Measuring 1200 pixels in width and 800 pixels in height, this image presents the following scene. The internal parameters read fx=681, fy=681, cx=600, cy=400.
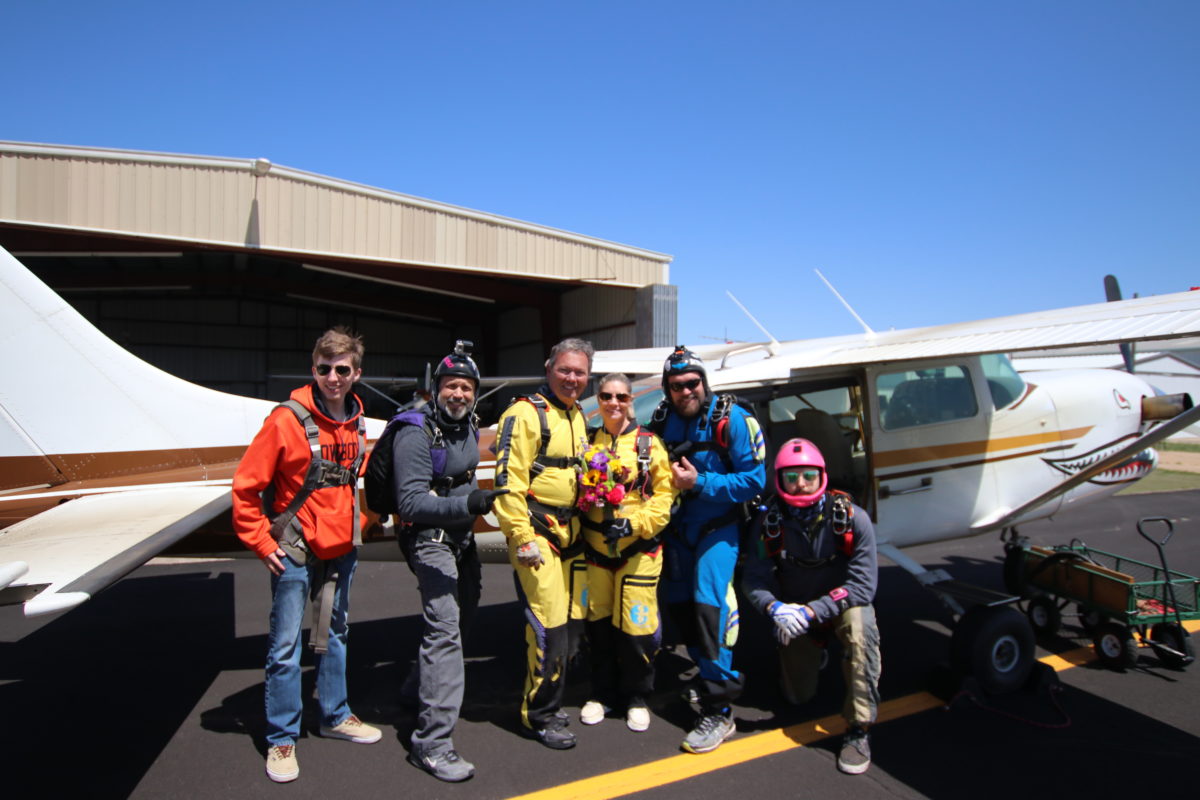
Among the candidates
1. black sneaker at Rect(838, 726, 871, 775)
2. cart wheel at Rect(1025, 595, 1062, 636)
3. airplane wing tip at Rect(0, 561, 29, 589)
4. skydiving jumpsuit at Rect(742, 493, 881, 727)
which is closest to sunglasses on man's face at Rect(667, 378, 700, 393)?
skydiving jumpsuit at Rect(742, 493, 881, 727)

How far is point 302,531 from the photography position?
3.20m

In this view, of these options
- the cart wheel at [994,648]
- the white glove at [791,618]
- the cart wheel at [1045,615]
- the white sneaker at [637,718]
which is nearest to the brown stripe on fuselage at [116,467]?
the white sneaker at [637,718]

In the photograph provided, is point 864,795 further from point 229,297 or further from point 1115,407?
point 229,297

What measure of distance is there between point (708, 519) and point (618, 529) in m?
0.54

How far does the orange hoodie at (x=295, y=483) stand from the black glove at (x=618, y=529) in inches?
50.4

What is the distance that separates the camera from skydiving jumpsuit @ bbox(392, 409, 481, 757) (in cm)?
319

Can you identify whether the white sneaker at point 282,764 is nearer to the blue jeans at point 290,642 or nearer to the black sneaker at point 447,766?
the blue jeans at point 290,642

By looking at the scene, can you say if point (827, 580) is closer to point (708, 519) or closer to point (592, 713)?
point (708, 519)

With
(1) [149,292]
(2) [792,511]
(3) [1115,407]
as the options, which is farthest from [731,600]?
(1) [149,292]

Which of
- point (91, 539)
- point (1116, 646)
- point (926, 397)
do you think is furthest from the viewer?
point (926, 397)

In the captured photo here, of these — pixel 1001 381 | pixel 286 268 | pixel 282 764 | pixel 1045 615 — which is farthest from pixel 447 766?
pixel 286 268

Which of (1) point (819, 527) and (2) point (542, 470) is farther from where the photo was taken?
(1) point (819, 527)

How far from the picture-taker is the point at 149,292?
23.4 meters

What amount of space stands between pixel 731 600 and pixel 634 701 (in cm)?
82
